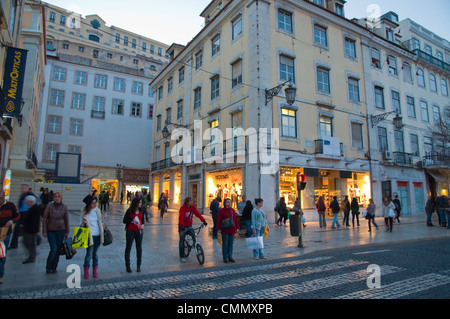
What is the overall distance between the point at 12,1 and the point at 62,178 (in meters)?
13.5

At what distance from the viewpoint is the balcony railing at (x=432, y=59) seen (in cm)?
2730

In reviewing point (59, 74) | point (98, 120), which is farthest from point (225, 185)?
point (59, 74)

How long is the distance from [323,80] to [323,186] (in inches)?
296

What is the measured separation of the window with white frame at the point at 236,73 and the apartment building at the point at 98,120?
19.5 m

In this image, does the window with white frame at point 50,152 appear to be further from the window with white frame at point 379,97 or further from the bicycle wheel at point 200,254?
the window with white frame at point 379,97

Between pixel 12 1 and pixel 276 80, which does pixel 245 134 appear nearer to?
pixel 276 80

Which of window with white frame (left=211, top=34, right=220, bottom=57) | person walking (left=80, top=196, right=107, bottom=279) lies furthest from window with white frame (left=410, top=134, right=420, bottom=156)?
person walking (left=80, top=196, right=107, bottom=279)

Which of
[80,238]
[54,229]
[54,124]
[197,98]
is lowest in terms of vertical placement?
[80,238]

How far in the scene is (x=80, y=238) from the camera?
5688 mm

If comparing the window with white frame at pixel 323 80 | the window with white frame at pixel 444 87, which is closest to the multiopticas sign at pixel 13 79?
the window with white frame at pixel 323 80

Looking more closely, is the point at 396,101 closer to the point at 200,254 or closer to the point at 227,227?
the point at 227,227

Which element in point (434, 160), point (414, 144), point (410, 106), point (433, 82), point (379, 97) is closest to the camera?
point (379, 97)
